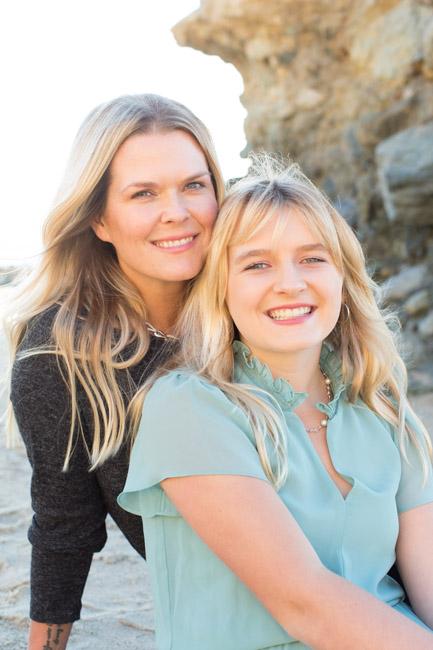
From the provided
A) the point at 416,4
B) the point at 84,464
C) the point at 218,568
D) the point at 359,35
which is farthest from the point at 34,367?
the point at 359,35

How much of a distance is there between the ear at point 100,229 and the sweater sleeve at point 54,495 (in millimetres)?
473

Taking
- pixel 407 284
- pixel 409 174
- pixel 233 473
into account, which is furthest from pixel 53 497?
pixel 407 284

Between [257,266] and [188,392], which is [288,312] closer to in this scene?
[257,266]

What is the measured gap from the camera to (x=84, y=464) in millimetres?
2088

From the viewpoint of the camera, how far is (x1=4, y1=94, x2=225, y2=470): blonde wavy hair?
1.99 m

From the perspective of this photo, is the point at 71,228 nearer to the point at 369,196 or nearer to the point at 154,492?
the point at 154,492

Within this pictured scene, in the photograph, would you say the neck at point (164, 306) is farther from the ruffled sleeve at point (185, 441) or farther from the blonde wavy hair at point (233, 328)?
the ruffled sleeve at point (185, 441)

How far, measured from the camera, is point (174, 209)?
6.97 feet

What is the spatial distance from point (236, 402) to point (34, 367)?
0.71 metres

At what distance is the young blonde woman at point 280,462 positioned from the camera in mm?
1404

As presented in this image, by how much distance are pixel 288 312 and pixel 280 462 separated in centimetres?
39

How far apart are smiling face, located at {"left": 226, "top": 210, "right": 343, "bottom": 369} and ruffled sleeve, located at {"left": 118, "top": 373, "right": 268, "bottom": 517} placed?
8.9 inches

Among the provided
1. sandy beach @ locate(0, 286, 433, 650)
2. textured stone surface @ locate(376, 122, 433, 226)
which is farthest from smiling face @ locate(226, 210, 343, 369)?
textured stone surface @ locate(376, 122, 433, 226)

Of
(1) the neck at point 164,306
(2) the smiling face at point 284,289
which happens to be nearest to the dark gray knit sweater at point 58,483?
(1) the neck at point 164,306
